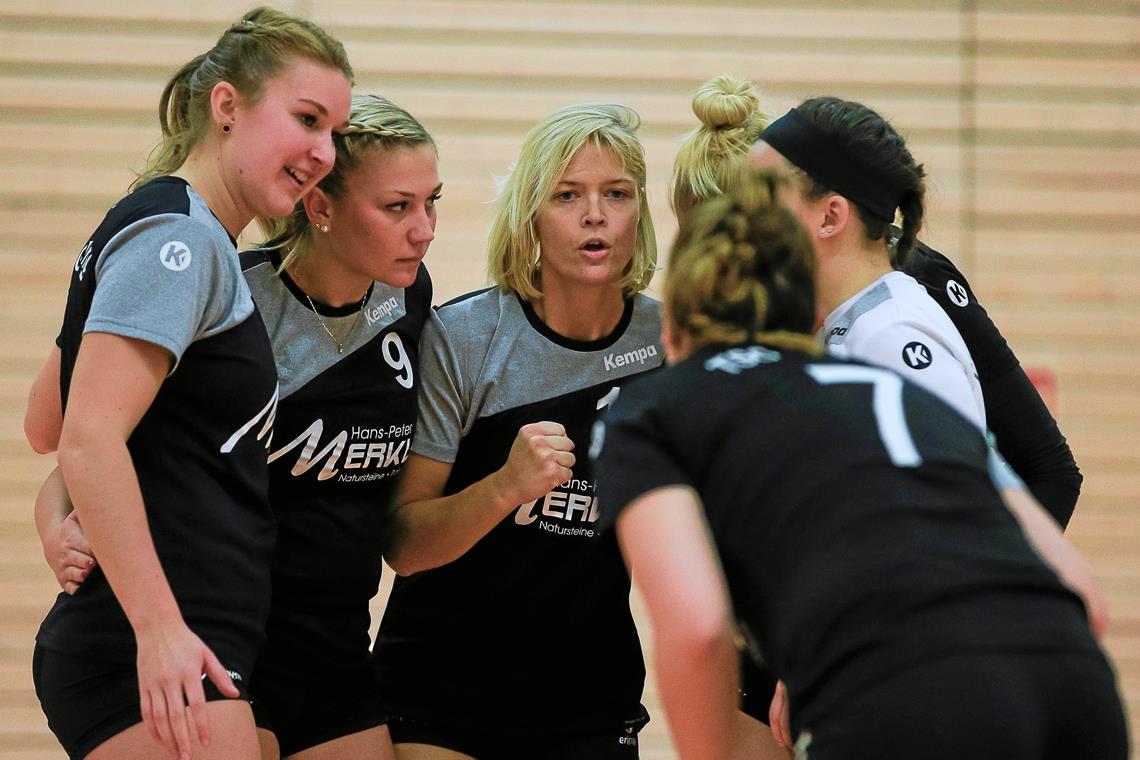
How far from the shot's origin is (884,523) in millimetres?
1558

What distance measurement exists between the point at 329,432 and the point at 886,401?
1331 mm

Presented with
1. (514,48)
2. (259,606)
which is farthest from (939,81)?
(259,606)

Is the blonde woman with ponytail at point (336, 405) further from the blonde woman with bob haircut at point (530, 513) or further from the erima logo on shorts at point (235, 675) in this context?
the erima logo on shorts at point (235, 675)

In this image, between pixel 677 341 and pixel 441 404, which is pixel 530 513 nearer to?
pixel 441 404

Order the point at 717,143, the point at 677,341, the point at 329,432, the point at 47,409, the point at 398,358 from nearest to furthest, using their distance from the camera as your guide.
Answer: the point at 677,341
the point at 47,409
the point at 329,432
the point at 398,358
the point at 717,143

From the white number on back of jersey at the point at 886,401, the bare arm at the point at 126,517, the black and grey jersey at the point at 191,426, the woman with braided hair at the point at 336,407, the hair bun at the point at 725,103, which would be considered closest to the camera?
the white number on back of jersey at the point at 886,401

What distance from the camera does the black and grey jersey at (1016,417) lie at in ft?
9.24

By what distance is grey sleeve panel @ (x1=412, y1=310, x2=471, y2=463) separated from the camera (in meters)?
2.84

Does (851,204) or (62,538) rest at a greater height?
(851,204)

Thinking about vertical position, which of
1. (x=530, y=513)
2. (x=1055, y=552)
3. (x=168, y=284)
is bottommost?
(x=530, y=513)

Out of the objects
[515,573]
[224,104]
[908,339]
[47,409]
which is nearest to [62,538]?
[47,409]

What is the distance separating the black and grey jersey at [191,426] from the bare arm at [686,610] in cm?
82

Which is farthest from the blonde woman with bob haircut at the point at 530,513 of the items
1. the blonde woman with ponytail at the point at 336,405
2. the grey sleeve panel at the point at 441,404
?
the blonde woman with ponytail at the point at 336,405

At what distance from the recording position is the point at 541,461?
2.55m
